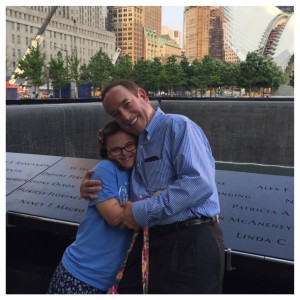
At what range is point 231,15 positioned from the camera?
266 feet

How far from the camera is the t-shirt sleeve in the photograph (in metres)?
1.68

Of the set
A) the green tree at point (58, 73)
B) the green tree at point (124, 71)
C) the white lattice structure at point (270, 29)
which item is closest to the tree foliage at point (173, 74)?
the green tree at point (124, 71)

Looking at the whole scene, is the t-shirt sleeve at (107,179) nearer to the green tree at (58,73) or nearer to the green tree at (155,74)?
the green tree at (58,73)

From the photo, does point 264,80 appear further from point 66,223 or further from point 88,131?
point 66,223

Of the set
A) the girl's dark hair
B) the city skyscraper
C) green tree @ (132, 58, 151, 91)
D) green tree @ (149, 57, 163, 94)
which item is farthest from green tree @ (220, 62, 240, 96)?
the city skyscraper

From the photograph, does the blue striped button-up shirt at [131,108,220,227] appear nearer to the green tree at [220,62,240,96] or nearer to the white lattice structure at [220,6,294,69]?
the green tree at [220,62,240,96]

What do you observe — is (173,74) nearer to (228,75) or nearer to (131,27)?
(228,75)

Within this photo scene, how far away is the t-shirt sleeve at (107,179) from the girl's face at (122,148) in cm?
4

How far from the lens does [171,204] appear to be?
149cm

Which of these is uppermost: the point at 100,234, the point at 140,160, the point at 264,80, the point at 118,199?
the point at 264,80

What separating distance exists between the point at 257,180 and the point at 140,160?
1.57 metres

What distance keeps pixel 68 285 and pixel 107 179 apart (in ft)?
1.68

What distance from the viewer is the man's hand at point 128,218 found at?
5.25 ft

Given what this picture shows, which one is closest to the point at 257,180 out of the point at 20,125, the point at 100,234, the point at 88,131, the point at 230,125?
the point at 100,234
